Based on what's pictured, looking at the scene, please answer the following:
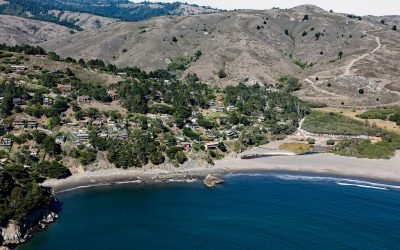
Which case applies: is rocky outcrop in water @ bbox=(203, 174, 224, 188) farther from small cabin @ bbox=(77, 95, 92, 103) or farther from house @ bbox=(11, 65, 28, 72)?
house @ bbox=(11, 65, 28, 72)

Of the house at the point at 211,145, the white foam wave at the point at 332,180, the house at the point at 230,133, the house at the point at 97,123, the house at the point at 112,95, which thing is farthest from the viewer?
the house at the point at 112,95

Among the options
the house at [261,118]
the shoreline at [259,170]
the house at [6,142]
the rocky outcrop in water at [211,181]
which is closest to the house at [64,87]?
the house at [6,142]

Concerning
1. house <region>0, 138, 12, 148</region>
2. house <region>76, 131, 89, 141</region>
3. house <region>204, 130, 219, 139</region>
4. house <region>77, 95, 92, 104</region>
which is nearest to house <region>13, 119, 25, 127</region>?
house <region>0, 138, 12, 148</region>

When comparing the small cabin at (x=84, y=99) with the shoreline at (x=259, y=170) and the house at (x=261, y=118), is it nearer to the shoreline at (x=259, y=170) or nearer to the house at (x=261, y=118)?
the shoreline at (x=259, y=170)

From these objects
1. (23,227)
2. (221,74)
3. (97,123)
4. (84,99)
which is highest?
(221,74)

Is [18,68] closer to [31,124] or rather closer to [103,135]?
[31,124]

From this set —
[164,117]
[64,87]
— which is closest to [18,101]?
[64,87]
